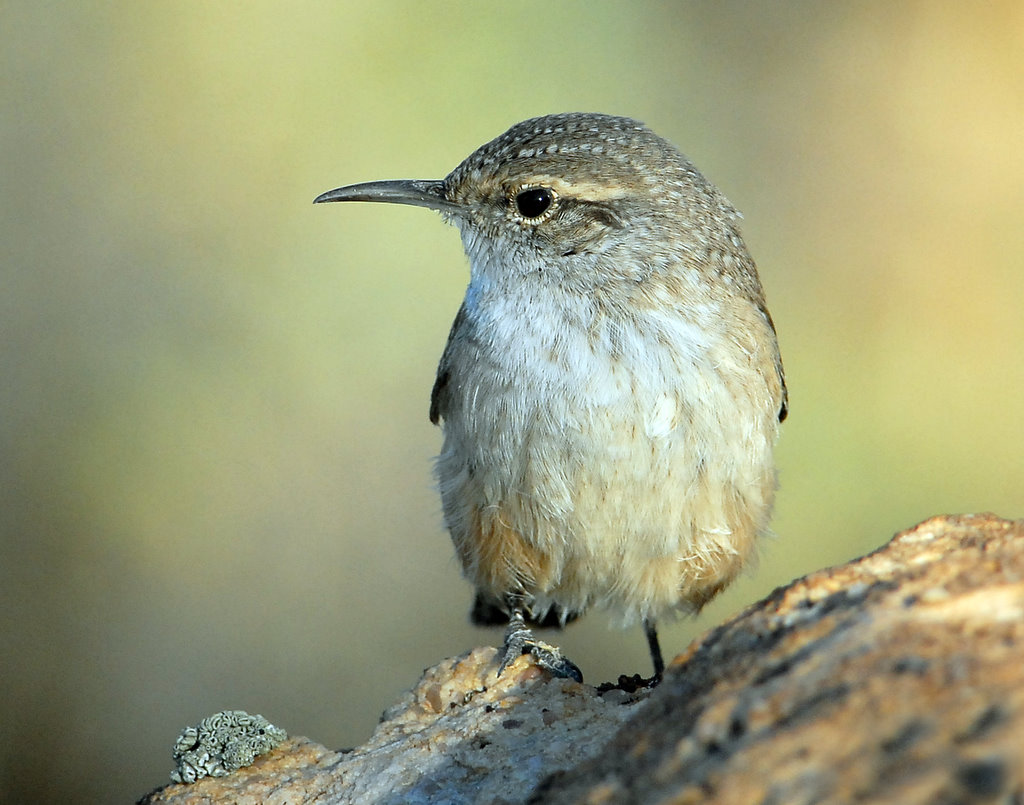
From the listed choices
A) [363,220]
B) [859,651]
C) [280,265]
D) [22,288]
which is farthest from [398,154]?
[859,651]

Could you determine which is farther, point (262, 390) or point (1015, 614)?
point (262, 390)

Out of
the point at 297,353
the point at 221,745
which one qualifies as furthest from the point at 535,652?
the point at 297,353

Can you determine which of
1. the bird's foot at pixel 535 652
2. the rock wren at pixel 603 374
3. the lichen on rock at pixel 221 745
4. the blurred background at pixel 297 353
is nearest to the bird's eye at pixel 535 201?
the rock wren at pixel 603 374

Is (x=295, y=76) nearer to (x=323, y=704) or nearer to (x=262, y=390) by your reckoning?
(x=262, y=390)

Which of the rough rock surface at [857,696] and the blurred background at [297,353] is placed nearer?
the rough rock surface at [857,696]

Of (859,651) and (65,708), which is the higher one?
(65,708)

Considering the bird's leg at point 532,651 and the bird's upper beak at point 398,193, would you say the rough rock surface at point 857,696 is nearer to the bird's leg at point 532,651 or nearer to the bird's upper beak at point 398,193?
the bird's leg at point 532,651

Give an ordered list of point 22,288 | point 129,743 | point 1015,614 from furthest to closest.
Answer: point 22,288
point 129,743
point 1015,614

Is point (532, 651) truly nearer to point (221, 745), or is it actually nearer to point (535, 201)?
point (221, 745)
